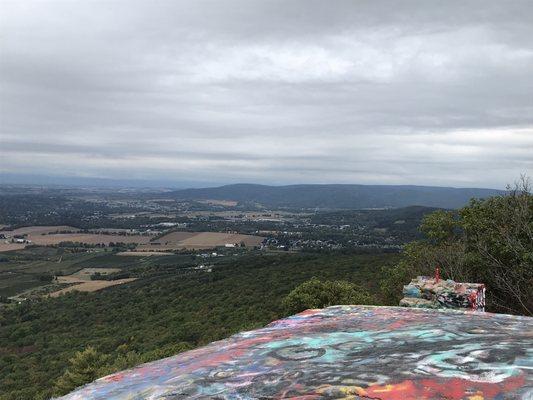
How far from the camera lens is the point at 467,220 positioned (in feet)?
75.7

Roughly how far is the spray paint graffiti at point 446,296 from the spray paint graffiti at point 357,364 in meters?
3.25

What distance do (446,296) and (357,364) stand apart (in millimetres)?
7151

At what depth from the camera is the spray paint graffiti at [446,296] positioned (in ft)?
35.5

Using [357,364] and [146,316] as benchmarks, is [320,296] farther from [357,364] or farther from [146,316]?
[146,316]

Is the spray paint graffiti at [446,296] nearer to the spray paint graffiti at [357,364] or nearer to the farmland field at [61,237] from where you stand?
the spray paint graffiti at [357,364]

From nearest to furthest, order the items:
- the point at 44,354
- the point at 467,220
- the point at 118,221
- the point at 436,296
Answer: the point at 436,296 < the point at 467,220 < the point at 44,354 < the point at 118,221

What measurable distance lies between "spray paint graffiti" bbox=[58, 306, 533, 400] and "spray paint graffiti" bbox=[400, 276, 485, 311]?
3251mm

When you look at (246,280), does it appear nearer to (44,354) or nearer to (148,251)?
(44,354)

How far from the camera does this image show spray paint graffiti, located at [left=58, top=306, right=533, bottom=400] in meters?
3.98

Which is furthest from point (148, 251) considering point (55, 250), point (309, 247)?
point (309, 247)

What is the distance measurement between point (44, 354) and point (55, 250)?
89191 millimetres

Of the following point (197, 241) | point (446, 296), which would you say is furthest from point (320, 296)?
point (197, 241)

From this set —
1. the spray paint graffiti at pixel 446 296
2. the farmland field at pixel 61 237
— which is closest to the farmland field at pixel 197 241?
the farmland field at pixel 61 237

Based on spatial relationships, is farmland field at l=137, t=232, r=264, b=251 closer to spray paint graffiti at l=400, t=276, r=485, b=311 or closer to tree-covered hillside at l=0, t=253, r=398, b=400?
tree-covered hillside at l=0, t=253, r=398, b=400
